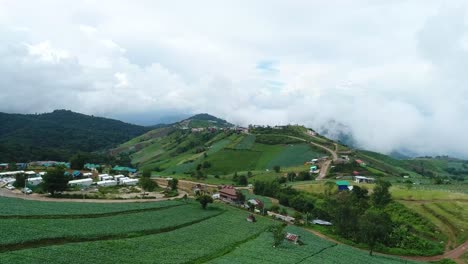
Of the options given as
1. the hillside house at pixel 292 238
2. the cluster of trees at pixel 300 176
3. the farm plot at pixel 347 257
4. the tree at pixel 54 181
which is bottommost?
the farm plot at pixel 347 257

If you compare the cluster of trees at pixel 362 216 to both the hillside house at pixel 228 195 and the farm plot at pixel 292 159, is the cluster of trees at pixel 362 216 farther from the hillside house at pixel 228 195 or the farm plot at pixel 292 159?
the farm plot at pixel 292 159

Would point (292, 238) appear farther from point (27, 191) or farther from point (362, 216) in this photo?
point (27, 191)

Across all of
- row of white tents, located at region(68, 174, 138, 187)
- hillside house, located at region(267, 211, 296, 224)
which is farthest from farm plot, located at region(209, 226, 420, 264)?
row of white tents, located at region(68, 174, 138, 187)

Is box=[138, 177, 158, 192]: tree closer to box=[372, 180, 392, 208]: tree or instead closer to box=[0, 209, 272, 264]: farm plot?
box=[0, 209, 272, 264]: farm plot

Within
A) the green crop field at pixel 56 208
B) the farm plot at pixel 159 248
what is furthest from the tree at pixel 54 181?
the farm plot at pixel 159 248

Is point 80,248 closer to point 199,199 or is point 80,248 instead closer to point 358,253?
point 199,199

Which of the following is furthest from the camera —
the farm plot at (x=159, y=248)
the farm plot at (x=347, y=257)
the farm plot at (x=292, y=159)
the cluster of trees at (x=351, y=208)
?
the farm plot at (x=292, y=159)

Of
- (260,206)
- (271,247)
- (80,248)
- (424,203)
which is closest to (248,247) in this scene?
(271,247)
